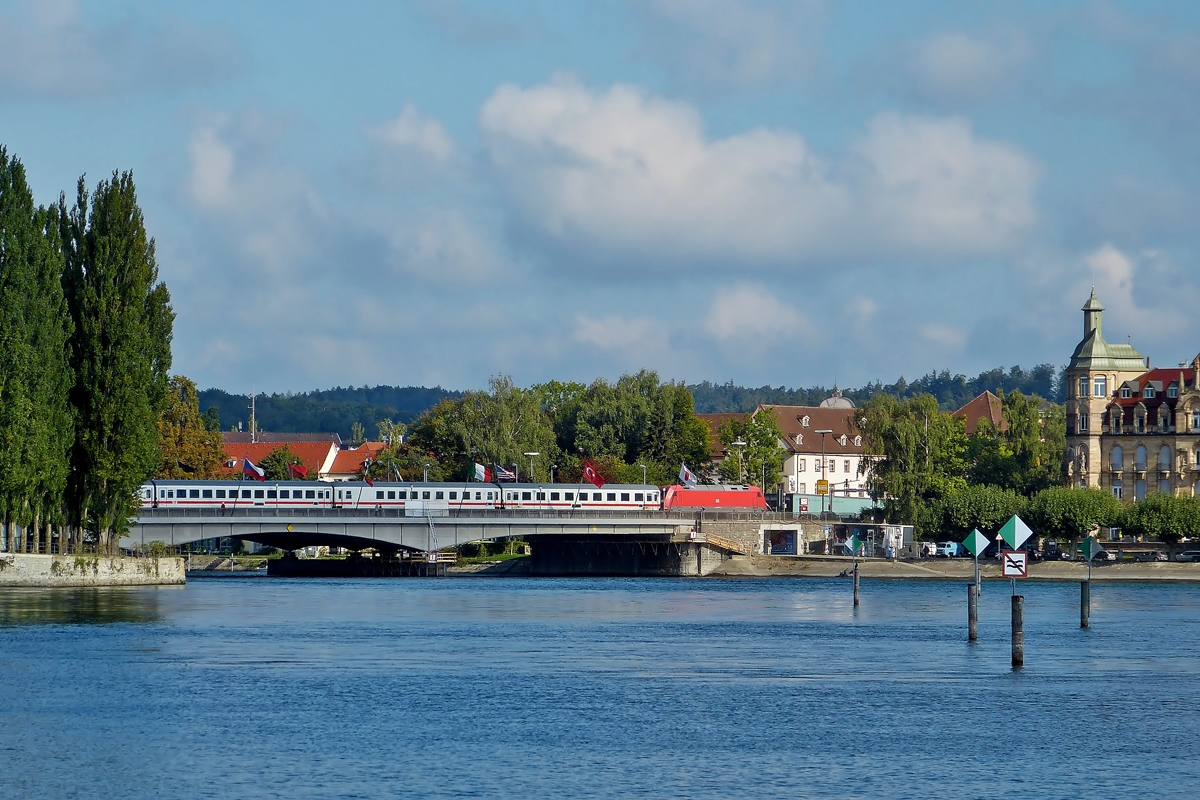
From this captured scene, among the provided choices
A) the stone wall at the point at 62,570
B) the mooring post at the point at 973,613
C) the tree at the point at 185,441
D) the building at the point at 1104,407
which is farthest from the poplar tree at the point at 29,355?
the building at the point at 1104,407

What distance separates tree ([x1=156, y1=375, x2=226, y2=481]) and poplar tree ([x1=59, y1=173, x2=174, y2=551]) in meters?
58.5

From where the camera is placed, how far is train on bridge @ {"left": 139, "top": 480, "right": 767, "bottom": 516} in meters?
130

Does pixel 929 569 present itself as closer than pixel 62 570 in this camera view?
No

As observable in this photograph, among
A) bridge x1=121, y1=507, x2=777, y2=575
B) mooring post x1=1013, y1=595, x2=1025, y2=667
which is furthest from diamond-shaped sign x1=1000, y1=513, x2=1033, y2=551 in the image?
bridge x1=121, y1=507, x2=777, y2=575

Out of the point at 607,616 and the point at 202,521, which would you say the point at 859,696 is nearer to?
the point at 607,616

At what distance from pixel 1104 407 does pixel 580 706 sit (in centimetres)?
11664

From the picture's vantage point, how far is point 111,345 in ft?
280

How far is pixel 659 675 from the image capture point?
5300 centimetres

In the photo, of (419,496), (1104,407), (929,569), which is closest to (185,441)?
(419,496)

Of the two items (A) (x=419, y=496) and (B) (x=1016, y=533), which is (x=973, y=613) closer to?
(B) (x=1016, y=533)

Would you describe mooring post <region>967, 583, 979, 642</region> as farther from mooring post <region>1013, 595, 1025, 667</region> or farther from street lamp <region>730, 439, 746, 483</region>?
street lamp <region>730, 439, 746, 483</region>

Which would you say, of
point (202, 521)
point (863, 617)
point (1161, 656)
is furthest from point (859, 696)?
point (202, 521)

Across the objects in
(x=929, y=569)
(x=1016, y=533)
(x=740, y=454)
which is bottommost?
(x=929, y=569)

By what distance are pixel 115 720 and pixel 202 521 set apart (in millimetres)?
78365
